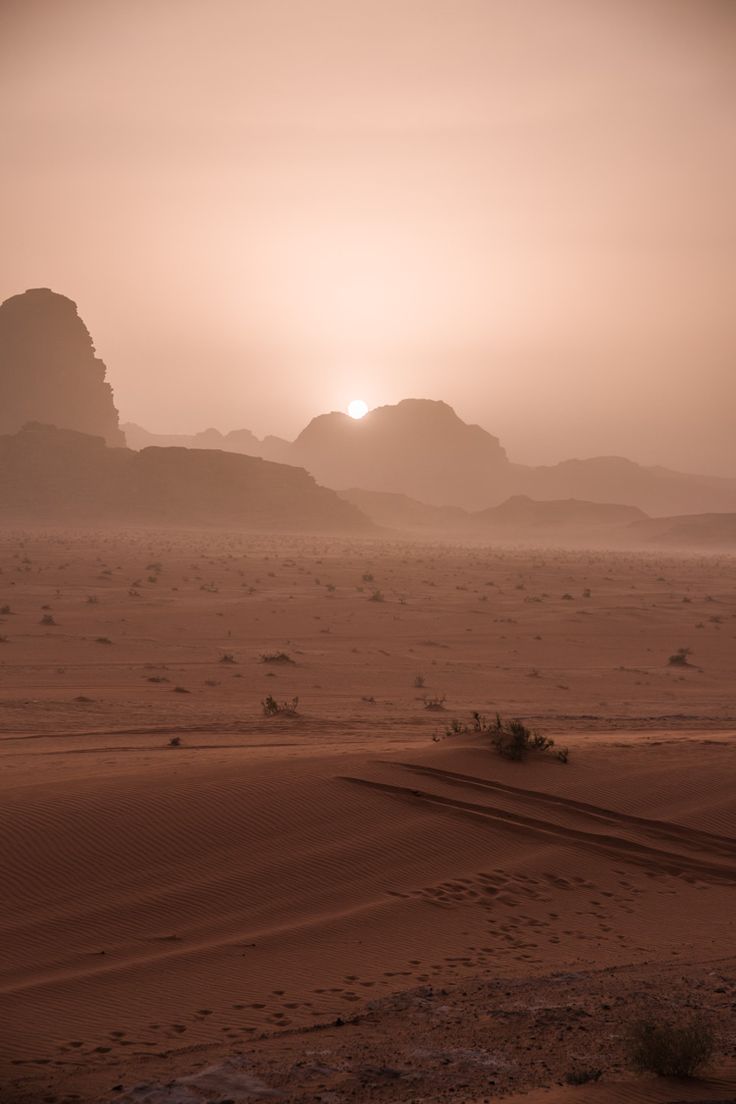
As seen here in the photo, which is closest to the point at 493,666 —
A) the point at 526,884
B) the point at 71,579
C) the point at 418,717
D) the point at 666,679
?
the point at 666,679

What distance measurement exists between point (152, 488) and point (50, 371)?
47711mm

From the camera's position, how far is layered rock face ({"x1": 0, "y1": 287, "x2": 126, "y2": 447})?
137125 mm

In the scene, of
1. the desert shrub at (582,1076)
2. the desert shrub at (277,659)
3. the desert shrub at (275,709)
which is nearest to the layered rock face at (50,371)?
the desert shrub at (277,659)

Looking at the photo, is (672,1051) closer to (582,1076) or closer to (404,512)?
(582,1076)

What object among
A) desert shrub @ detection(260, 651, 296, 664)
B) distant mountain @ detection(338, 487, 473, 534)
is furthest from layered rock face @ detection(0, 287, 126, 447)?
desert shrub @ detection(260, 651, 296, 664)

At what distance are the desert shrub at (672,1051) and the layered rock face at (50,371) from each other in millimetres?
137942

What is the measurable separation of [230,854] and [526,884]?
2.28m

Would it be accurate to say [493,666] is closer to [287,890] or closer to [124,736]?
[124,736]

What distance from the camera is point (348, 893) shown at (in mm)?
6922

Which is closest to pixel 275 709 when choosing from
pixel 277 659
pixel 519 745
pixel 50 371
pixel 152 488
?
pixel 519 745

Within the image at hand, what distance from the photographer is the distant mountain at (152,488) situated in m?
98.1

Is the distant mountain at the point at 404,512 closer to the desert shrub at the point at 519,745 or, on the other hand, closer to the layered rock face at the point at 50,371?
the layered rock face at the point at 50,371

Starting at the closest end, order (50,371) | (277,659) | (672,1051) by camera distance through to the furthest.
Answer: (672,1051) < (277,659) < (50,371)

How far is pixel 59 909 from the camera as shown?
250 inches
